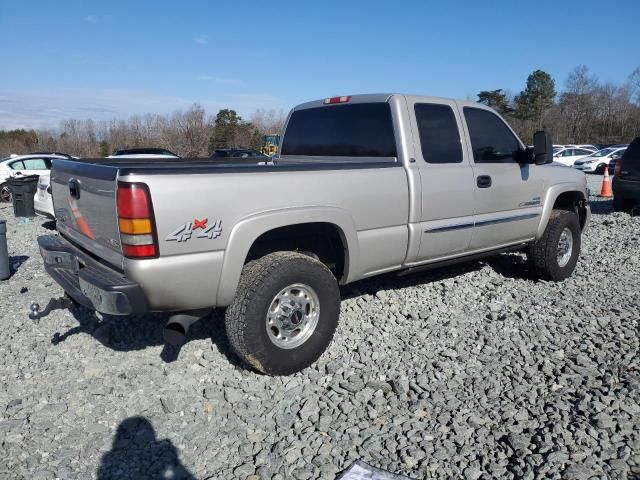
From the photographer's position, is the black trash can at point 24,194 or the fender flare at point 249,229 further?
the black trash can at point 24,194

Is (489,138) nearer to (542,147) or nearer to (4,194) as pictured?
(542,147)

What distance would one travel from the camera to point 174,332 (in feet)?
10.8

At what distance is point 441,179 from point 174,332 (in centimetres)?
249

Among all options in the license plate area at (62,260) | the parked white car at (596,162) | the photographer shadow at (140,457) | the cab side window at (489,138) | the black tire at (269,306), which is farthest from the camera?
the parked white car at (596,162)

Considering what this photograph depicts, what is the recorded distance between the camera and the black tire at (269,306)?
3414 millimetres

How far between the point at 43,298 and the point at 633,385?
17.1ft

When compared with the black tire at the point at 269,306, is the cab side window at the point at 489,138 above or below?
above

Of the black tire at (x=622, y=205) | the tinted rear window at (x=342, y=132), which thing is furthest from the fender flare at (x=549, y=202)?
the black tire at (x=622, y=205)

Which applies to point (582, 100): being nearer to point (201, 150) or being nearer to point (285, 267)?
point (201, 150)

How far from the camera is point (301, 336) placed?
12.4 ft

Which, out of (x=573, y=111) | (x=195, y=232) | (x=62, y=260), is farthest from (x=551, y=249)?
(x=573, y=111)

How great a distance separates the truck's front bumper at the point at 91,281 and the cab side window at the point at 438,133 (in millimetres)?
2564

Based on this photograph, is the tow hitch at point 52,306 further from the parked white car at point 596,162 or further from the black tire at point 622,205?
the parked white car at point 596,162

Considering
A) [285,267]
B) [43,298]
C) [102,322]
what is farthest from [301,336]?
[43,298]
